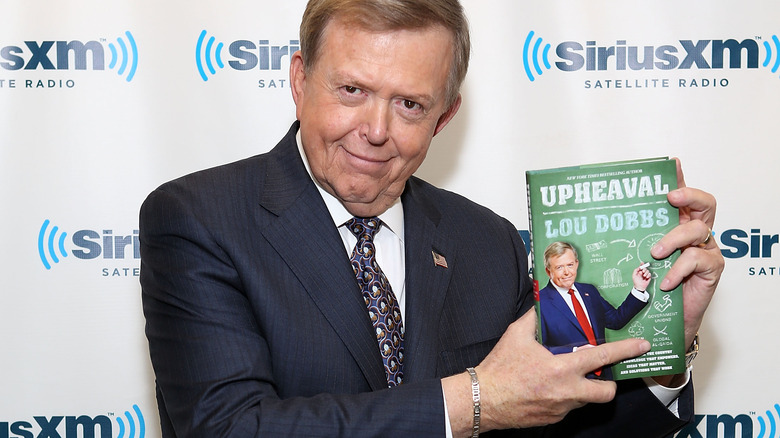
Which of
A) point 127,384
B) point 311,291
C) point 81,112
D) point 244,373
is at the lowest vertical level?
point 127,384

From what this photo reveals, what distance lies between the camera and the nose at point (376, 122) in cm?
186

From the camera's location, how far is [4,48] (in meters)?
2.74

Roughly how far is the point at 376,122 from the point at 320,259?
0.34 meters

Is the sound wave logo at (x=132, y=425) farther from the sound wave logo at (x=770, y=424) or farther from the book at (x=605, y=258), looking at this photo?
the sound wave logo at (x=770, y=424)

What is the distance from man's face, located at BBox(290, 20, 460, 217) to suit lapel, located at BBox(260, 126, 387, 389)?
88 mm

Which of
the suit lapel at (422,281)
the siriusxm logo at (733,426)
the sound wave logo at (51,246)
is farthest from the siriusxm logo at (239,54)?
the siriusxm logo at (733,426)

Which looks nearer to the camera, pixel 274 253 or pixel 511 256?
pixel 274 253

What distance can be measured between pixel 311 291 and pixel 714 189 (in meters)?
1.74

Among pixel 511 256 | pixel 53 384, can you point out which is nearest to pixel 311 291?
pixel 511 256

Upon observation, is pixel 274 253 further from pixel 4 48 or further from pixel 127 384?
pixel 4 48

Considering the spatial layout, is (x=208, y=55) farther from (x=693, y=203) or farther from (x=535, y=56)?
(x=693, y=203)

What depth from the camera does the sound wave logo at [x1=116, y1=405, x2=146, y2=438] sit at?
2857 mm

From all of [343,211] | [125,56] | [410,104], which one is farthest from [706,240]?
[125,56]

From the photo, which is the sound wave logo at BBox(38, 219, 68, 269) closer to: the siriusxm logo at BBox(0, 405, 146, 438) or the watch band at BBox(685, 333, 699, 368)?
the siriusxm logo at BBox(0, 405, 146, 438)
